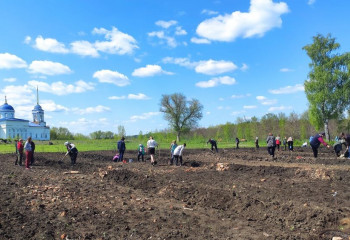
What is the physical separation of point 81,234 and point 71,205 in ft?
6.93

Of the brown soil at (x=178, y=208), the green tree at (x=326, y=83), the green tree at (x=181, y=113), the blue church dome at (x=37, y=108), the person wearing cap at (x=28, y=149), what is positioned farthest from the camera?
the blue church dome at (x=37, y=108)

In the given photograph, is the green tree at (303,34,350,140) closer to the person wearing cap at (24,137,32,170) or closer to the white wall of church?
the person wearing cap at (24,137,32,170)

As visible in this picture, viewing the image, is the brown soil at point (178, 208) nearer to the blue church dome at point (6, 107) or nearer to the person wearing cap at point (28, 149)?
the person wearing cap at point (28, 149)

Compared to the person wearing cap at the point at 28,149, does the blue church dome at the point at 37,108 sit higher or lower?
higher

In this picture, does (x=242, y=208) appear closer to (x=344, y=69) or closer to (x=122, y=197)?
(x=122, y=197)

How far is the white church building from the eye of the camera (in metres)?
90.2

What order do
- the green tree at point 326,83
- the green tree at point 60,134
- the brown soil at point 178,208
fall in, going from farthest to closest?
the green tree at point 60,134 < the green tree at point 326,83 < the brown soil at point 178,208

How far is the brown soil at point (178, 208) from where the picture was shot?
5.87 m

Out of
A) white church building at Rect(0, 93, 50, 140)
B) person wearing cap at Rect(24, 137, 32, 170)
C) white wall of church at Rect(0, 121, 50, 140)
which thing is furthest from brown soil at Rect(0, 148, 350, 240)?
white wall of church at Rect(0, 121, 50, 140)

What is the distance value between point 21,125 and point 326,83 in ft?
281

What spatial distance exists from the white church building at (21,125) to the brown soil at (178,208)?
83872 mm

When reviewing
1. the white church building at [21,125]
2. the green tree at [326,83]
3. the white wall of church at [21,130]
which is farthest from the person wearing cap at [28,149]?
the white wall of church at [21,130]

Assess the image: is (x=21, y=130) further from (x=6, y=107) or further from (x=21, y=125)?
(x=6, y=107)

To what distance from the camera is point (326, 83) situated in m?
36.5
